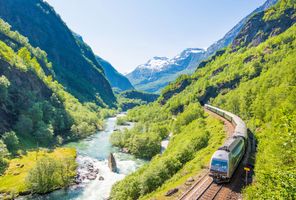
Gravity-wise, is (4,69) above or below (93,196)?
above

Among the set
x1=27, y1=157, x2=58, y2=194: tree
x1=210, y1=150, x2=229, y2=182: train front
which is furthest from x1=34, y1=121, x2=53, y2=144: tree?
x1=210, y1=150, x2=229, y2=182: train front

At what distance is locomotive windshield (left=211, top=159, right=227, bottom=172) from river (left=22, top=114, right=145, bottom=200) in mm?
32936

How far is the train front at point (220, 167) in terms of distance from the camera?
38.8 m

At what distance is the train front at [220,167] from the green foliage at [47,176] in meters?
44.3

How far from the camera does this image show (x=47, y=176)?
65.7 m

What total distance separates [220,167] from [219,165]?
0.35m

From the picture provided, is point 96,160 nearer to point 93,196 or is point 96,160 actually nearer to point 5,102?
point 93,196

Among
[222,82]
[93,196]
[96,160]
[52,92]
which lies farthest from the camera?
[222,82]

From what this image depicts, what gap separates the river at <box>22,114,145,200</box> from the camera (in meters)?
63.9

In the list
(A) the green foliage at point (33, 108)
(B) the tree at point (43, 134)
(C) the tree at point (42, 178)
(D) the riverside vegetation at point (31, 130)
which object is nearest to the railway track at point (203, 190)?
(C) the tree at point (42, 178)

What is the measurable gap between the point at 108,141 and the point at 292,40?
141m

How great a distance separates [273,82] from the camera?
322 feet

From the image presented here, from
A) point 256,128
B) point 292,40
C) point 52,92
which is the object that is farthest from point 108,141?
point 292,40

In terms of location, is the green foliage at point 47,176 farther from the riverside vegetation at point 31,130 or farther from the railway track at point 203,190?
the railway track at point 203,190
